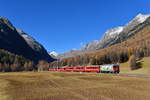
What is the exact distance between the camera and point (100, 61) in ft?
561

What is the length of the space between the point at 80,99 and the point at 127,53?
531ft

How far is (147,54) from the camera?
167 m

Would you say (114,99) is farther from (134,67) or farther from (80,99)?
(134,67)

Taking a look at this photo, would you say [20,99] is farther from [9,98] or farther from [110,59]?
[110,59]

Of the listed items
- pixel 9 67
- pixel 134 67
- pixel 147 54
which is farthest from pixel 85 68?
pixel 9 67

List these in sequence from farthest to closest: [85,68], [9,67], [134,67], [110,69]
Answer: [9,67] < [134,67] < [85,68] < [110,69]

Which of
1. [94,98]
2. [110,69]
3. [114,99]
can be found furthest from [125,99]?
[110,69]

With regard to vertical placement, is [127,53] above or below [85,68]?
above

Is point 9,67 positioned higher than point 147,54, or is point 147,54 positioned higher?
point 147,54

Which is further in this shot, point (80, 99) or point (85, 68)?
point (85, 68)

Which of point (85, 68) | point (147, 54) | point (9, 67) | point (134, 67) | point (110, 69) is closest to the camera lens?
point (110, 69)

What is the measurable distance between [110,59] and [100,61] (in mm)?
13530

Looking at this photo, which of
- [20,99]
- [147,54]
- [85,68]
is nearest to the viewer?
[20,99]

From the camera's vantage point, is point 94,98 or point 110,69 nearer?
point 94,98
